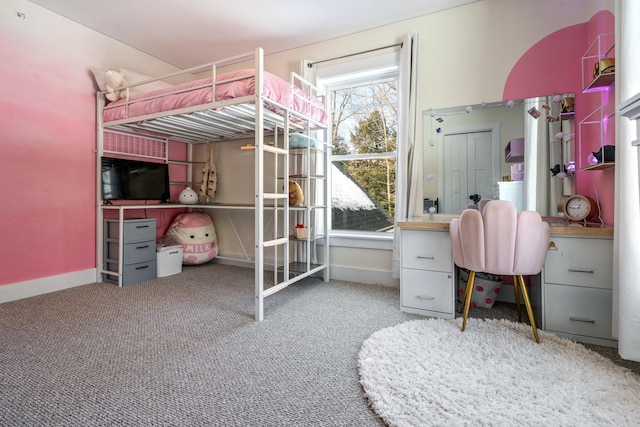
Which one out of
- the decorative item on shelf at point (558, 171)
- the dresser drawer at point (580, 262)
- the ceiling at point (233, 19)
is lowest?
the dresser drawer at point (580, 262)

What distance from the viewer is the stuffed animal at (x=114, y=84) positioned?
3.01m

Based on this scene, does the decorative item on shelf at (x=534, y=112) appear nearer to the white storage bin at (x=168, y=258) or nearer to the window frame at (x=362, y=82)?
the window frame at (x=362, y=82)

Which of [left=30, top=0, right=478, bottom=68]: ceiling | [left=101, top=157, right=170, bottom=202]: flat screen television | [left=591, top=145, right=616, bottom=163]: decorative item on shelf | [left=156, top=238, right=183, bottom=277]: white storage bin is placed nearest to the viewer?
[left=591, top=145, right=616, bottom=163]: decorative item on shelf

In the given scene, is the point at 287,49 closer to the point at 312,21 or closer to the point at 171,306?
the point at 312,21

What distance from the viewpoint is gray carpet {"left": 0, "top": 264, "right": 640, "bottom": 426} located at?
121cm

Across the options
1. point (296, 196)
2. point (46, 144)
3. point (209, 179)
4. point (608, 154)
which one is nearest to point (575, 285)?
point (608, 154)

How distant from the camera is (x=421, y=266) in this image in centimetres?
225

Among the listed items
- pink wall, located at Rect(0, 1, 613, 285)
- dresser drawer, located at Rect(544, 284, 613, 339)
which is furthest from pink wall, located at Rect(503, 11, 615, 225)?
dresser drawer, located at Rect(544, 284, 613, 339)

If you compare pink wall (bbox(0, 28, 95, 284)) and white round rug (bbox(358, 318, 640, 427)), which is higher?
pink wall (bbox(0, 28, 95, 284))

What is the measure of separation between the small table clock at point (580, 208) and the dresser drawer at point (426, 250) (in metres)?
0.84

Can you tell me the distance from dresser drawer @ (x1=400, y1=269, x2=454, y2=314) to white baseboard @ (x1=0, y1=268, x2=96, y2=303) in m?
3.16

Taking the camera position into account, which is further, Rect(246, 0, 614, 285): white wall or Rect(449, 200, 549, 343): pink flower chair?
Rect(246, 0, 614, 285): white wall

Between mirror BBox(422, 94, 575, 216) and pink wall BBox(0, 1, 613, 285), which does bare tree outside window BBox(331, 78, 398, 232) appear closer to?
mirror BBox(422, 94, 575, 216)

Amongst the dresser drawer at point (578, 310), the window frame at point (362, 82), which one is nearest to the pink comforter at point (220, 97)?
the window frame at point (362, 82)
